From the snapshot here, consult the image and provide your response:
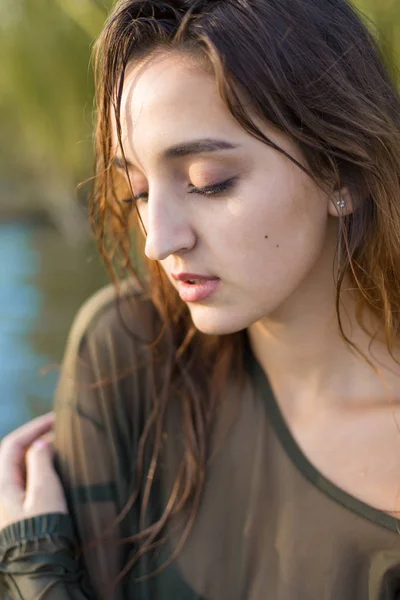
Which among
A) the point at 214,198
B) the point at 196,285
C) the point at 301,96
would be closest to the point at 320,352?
the point at 196,285

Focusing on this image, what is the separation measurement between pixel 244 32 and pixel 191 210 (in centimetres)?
32

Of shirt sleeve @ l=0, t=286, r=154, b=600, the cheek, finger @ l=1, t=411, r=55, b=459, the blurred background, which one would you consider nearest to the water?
the blurred background

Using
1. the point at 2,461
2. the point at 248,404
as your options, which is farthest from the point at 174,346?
the point at 2,461

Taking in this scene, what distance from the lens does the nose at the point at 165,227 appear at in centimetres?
141

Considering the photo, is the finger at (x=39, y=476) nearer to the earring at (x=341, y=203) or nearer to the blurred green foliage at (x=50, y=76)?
the earring at (x=341, y=203)

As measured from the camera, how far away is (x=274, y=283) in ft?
4.80

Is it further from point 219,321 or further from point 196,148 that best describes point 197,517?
point 196,148

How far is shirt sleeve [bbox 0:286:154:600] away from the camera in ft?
5.14

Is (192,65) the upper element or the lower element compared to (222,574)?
upper

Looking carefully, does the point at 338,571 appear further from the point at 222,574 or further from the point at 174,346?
the point at 174,346

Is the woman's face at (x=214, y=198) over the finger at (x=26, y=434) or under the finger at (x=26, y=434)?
over

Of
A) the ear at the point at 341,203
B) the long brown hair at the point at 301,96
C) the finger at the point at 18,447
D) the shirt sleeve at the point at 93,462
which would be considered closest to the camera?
the long brown hair at the point at 301,96

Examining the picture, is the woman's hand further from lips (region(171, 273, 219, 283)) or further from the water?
lips (region(171, 273, 219, 283))

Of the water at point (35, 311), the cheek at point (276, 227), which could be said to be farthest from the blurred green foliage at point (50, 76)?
the cheek at point (276, 227)
